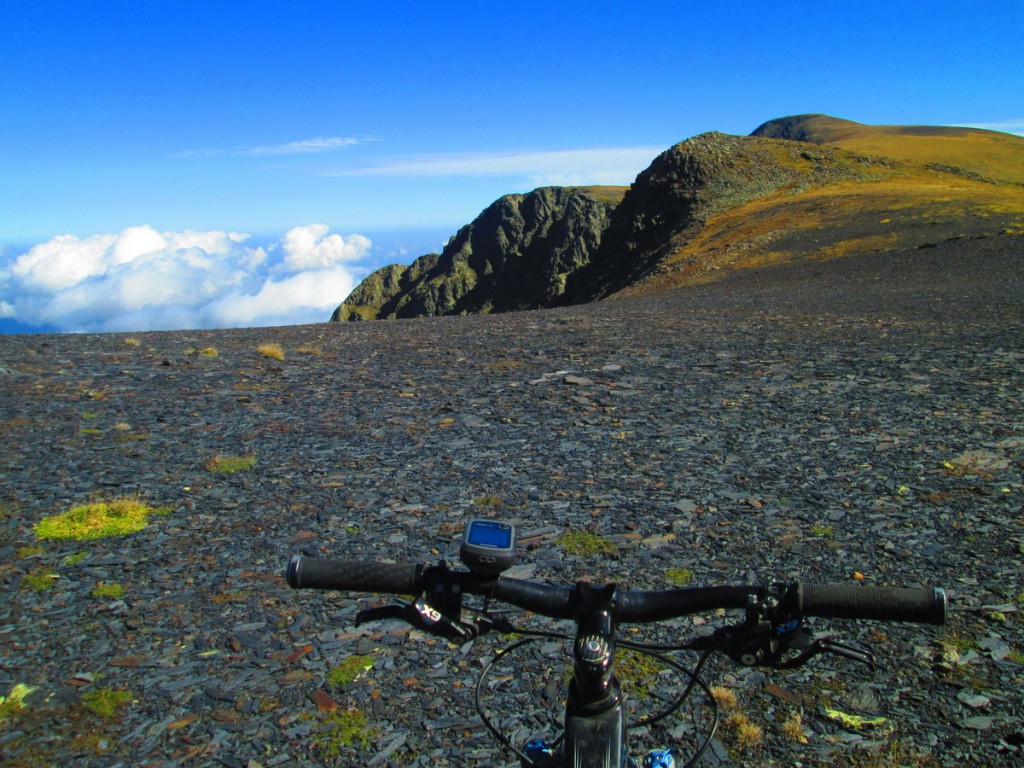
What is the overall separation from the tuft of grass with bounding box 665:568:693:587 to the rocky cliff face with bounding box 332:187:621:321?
115909mm

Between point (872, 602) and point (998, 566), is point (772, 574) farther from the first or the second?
point (872, 602)

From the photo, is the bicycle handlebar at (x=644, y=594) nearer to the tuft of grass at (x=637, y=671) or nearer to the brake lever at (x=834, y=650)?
the brake lever at (x=834, y=650)

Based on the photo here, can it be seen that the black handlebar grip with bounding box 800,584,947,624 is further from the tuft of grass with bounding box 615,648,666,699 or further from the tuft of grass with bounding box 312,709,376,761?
the tuft of grass with bounding box 312,709,376,761

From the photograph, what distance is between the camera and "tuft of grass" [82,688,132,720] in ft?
13.4

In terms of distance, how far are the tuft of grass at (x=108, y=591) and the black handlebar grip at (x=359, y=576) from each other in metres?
3.71

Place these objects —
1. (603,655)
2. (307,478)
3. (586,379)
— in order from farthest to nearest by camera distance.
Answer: (586,379)
(307,478)
(603,655)

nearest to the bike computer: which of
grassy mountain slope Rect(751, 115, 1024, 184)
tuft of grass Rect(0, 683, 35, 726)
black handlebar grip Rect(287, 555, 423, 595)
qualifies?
black handlebar grip Rect(287, 555, 423, 595)

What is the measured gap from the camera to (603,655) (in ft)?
7.04

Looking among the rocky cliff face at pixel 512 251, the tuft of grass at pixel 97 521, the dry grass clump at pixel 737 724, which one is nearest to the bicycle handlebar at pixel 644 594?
the dry grass clump at pixel 737 724

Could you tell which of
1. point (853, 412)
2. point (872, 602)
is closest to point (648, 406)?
point (853, 412)

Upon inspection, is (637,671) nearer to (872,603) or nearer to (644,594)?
(644,594)

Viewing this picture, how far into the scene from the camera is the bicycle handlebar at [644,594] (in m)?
2.26

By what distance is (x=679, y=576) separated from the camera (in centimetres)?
560

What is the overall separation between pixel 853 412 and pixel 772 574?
17.5 ft
